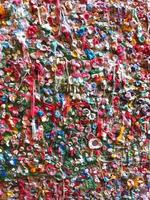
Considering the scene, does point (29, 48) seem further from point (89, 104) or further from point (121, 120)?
point (121, 120)

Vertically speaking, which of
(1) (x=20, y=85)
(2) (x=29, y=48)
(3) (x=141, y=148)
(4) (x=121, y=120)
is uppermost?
(2) (x=29, y=48)

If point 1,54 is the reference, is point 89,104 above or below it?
below

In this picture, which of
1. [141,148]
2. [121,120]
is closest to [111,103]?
[121,120]

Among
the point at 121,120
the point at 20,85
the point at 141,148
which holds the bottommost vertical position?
the point at 141,148

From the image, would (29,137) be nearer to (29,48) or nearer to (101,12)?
(29,48)

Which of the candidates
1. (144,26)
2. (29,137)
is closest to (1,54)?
(29,137)

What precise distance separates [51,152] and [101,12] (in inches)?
18.7

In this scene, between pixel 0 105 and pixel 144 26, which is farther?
pixel 144 26

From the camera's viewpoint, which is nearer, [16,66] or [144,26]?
[16,66]

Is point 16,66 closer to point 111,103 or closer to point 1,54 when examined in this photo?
point 1,54

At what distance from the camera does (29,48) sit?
1440 millimetres

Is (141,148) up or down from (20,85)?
down

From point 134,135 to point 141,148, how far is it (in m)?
0.05

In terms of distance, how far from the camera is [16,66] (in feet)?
4.69
